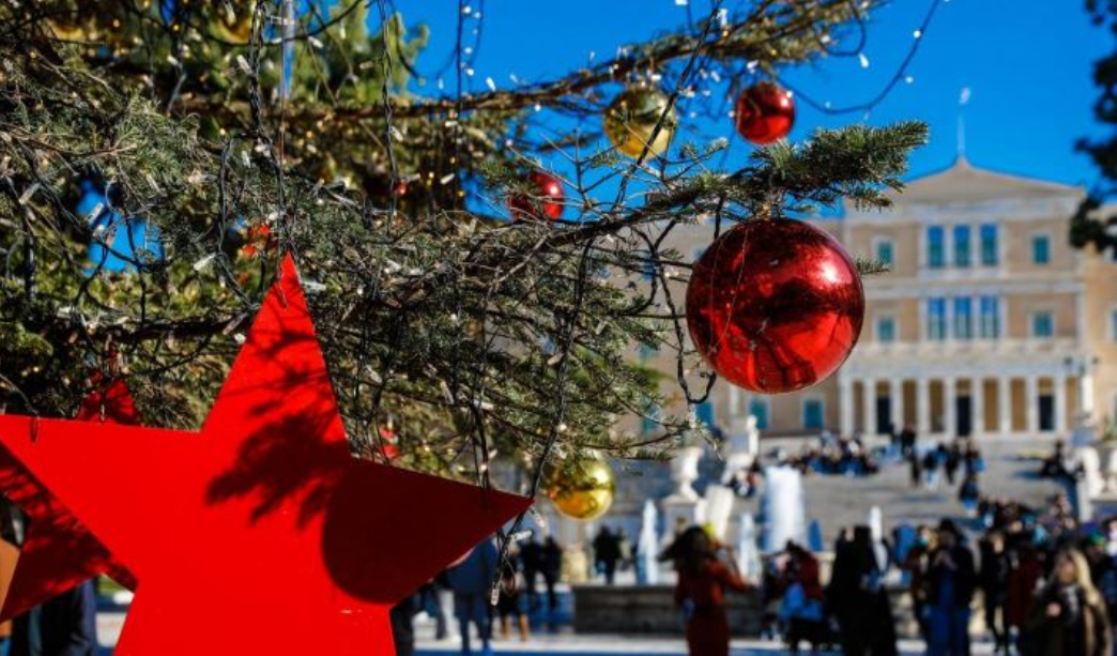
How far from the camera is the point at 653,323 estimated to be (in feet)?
11.0

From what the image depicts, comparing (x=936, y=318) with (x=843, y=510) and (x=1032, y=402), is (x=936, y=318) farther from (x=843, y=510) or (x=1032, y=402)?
(x=843, y=510)

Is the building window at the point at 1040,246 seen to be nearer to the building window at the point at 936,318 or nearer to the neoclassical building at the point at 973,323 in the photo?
the neoclassical building at the point at 973,323

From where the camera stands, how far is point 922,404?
199ft

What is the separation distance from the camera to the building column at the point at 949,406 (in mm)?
60188

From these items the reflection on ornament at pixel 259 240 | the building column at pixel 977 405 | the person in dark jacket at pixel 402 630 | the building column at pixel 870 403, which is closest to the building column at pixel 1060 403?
the building column at pixel 977 405

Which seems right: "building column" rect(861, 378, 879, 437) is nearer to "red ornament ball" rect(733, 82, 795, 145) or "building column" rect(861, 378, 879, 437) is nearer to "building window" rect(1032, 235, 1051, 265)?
"building window" rect(1032, 235, 1051, 265)

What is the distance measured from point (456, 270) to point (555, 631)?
13.9 meters

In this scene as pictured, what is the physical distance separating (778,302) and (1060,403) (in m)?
59.4

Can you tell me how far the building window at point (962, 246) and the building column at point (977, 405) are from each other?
4.85m

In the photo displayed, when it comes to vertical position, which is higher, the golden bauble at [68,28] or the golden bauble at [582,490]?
the golden bauble at [68,28]

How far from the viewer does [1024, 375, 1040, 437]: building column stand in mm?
59281

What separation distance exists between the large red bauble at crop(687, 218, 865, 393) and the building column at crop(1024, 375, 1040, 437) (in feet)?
192

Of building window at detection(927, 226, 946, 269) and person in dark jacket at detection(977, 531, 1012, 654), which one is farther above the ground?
building window at detection(927, 226, 946, 269)

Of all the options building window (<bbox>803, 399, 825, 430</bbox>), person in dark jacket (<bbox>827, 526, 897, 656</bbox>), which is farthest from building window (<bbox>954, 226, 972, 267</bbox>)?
person in dark jacket (<bbox>827, 526, 897, 656</bbox>)
